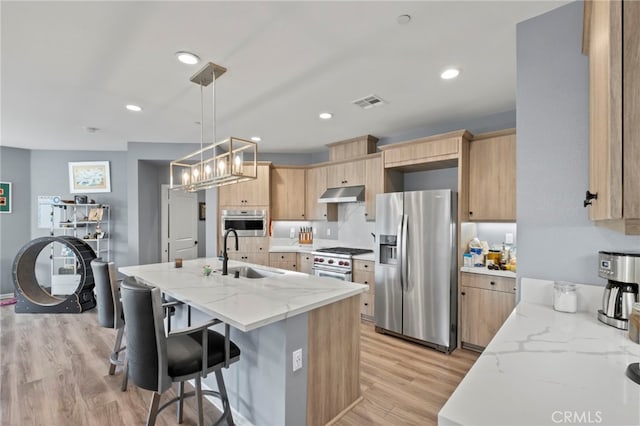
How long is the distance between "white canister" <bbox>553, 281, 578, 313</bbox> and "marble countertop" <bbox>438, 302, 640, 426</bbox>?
7.3 inches

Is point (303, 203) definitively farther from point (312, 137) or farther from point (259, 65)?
point (259, 65)

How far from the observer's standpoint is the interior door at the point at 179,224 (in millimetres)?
5895

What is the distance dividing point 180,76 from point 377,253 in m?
2.81

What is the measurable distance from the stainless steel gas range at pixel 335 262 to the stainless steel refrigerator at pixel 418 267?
1.73 ft

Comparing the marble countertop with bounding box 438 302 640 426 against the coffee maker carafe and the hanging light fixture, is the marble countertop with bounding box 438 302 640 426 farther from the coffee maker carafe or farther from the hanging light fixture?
the hanging light fixture

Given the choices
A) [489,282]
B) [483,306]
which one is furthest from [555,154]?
[483,306]

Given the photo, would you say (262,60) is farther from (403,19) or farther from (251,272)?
(251,272)

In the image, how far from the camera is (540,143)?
1.76 meters

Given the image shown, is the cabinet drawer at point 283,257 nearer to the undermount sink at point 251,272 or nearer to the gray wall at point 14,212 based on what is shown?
the undermount sink at point 251,272

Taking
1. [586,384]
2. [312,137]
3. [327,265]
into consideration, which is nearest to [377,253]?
[327,265]

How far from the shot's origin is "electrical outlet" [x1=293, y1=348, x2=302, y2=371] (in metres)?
1.71

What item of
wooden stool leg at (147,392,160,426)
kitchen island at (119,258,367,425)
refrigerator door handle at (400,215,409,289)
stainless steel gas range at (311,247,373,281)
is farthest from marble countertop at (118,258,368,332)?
stainless steel gas range at (311,247,373,281)

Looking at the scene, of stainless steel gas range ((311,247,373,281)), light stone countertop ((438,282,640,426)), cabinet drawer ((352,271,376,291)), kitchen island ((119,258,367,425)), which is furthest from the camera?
stainless steel gas range ((311,247,373,281))

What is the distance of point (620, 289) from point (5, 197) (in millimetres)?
7967
